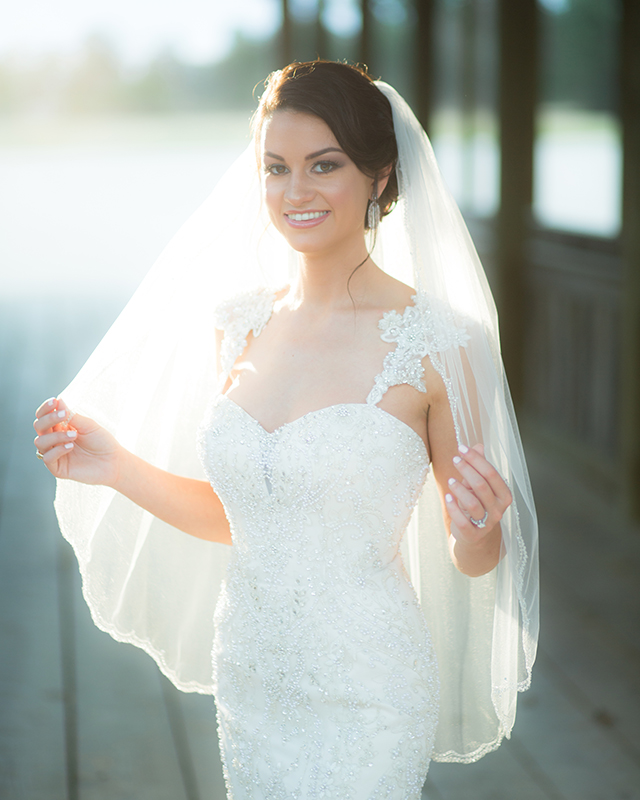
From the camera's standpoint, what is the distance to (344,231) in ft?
5.50

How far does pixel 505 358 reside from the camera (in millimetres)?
6555

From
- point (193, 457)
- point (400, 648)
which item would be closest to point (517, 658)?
point (400, 648)

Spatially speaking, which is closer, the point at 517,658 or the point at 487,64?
the point at 517,658

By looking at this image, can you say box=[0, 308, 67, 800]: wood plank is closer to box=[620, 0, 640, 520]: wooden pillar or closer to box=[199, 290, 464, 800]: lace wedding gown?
box=[199, 290, 464, 800]: lace wedding gown

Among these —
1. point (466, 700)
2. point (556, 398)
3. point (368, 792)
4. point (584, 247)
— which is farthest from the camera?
point (556, 398)

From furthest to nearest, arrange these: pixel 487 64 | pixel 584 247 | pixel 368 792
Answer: pixel 487 64, pixel 584 247, pixel 368 792

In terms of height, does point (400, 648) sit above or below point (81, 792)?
above

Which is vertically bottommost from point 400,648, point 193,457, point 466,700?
point 466,700

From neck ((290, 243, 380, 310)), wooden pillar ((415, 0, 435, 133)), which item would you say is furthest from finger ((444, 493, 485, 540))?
wooden pillar ((415, 0, 435, 133))

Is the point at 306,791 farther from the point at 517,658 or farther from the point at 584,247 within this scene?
the point at 584,247

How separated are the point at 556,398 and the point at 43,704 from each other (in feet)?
12.6

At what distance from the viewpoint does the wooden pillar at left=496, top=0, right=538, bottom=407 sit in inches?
246

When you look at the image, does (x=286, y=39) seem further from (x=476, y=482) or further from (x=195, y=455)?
(x=476, y=482)

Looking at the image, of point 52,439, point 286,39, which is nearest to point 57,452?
point 52,439
